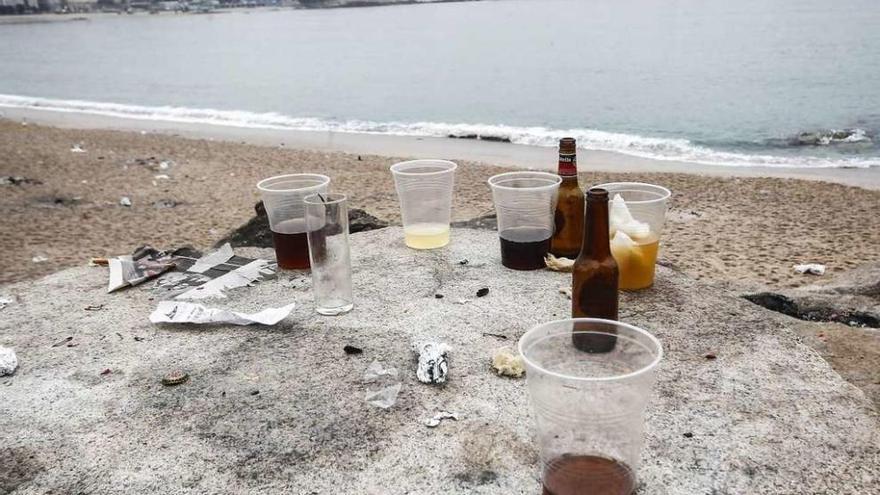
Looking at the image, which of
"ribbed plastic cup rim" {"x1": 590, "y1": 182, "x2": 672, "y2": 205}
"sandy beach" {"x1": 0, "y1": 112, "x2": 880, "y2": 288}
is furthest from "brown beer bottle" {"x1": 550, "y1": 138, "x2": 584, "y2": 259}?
"sandy beach" {"x1": 0, "y1": 112, "x2": 880, "y2": 288}

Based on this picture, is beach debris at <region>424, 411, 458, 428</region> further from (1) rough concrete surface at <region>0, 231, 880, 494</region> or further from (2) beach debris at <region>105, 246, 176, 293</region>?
(2) beach debris at <region>105, 246, 176, 293</region>

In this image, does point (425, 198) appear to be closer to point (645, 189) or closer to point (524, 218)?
Answer: point (524, 218)

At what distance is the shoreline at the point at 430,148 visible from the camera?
1053 cm

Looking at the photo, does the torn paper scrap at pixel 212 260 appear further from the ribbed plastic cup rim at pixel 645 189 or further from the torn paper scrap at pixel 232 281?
the ribbed plastic cup rim at pixel 645 189

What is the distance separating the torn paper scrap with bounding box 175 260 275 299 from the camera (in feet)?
10.2

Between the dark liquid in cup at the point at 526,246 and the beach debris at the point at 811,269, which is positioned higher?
the dark liquid in cup at the point at 526,246

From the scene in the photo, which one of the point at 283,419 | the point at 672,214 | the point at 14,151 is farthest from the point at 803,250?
the point at 14,151

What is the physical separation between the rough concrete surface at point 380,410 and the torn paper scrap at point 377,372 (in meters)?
0.03

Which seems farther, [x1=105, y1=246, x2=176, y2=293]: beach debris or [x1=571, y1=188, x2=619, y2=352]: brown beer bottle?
[x1=105, y1=246, x2=176, y2=293]: beach debris

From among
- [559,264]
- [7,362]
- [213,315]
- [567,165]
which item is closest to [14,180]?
[7,362]

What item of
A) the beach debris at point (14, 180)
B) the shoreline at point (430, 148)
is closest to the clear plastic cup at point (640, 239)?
the beach debris at point (14, 180)

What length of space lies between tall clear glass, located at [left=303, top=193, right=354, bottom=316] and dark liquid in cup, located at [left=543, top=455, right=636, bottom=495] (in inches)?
53.3

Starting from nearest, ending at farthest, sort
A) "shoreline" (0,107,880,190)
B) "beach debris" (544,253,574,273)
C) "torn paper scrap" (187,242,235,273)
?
"beach debris" (544,253,574,273) → "torn paper scrap" (187,242,235,273) → "shoreline" (0,107,880,190)

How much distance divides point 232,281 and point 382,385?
1275mm
